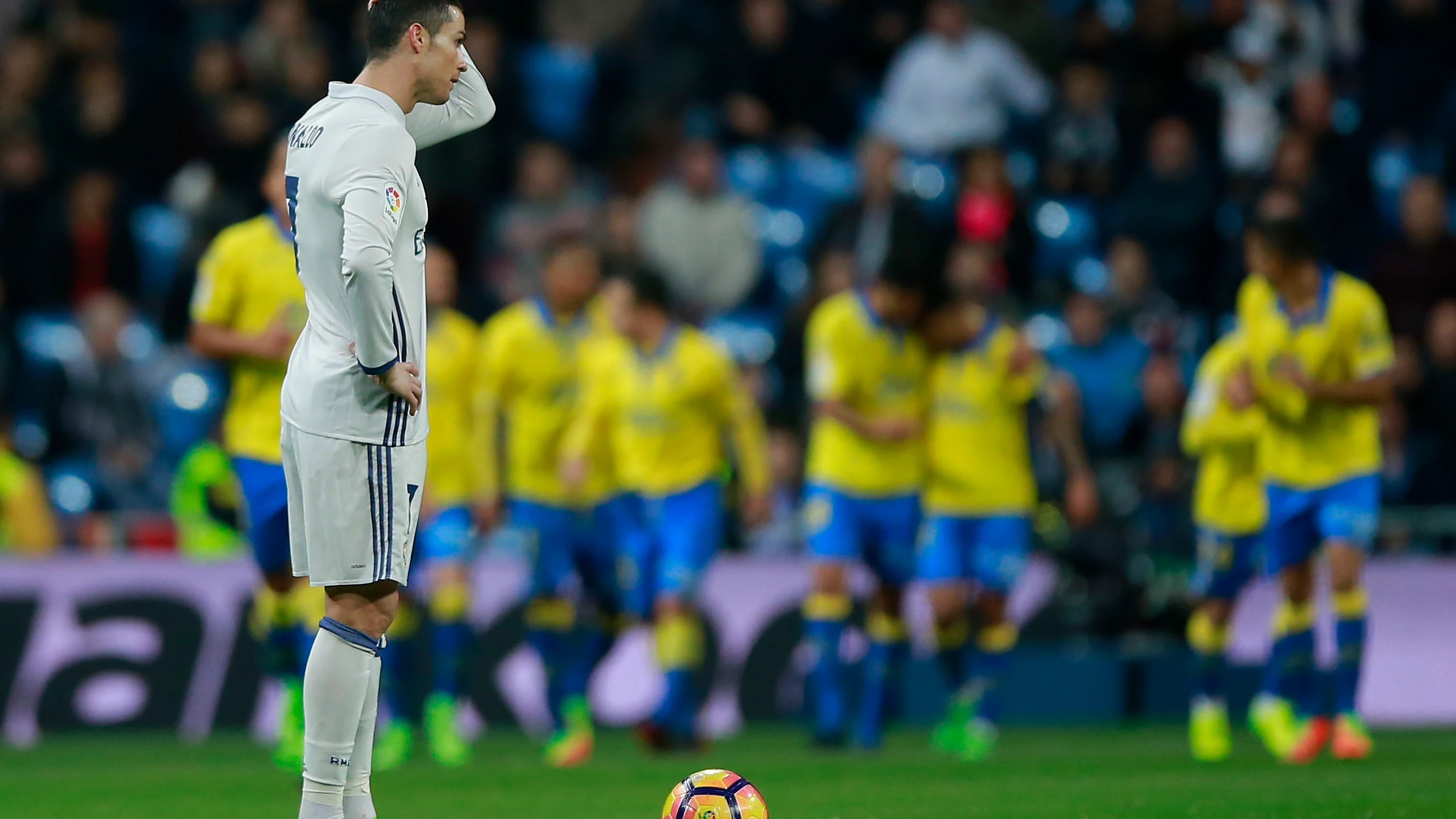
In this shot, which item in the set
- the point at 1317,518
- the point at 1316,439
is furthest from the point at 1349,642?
the point at 1316,439

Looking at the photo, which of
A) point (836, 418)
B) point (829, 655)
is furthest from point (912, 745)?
point (836, 418)

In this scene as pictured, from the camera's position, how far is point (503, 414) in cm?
1240

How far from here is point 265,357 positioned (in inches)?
367

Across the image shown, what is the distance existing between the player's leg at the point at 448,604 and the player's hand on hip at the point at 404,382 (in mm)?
5583

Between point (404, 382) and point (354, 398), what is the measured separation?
0.56ft

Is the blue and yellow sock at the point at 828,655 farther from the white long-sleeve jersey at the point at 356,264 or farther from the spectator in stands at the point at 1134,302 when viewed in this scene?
the white long-sleeve jersey at the point at 356,264

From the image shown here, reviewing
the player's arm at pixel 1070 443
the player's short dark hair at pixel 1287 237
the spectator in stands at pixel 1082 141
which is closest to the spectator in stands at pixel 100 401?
the player's arm at pixel 1070 443

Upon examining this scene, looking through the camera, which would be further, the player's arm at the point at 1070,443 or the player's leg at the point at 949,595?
the player's arm at the point at 1070,443

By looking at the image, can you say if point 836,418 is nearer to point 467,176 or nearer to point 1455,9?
point 467,176

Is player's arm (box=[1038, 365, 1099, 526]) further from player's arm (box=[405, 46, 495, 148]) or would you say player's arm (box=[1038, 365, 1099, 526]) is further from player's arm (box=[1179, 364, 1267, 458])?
player's arm (box=[405, 46, 495, 148])

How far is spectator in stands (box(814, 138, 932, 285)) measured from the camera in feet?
49.3

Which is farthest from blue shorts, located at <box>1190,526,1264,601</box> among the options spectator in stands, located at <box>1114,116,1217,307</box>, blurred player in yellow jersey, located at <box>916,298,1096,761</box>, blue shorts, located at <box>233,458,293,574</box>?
blue shorts, located at <box>233,458,293,574</box>

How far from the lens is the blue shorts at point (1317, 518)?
9.87 meters

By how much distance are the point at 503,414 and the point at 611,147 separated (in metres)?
5.17
